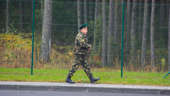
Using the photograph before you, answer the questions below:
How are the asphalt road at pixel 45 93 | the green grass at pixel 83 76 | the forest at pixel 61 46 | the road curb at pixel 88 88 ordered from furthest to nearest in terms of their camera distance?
1. the forest at pixel 61 46
2. the green grass at pixel 83 76
3. the road curb at pixel 88 88
4. the asphalt road at pixel 45 93

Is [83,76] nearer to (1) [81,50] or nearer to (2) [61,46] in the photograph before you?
(2) [61,46]

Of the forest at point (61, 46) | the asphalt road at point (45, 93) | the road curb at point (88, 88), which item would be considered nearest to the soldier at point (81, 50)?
the road curb at point (88, 88)

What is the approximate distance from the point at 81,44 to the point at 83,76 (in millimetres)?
1762

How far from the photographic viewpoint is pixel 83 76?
10977 mm

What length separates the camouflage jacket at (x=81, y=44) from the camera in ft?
31.3

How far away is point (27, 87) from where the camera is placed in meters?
9.18

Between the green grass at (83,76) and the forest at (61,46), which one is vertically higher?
the forest at (61,46)

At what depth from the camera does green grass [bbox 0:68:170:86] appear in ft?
33.0

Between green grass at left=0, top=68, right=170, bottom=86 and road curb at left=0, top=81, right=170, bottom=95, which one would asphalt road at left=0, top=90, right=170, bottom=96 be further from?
green grass at left=0, top=68, right=170, bottom=86

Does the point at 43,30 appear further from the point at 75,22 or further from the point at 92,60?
the point at 92,60

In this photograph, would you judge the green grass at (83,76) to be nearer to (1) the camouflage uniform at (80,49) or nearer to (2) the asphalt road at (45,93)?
(1) the camouflage uniform at (80,49)

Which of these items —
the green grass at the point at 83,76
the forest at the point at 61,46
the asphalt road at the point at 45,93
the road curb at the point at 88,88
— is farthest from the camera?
the forest at the point at 61,46

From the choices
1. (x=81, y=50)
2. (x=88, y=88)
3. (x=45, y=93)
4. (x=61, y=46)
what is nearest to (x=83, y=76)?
(x=61, y=46)

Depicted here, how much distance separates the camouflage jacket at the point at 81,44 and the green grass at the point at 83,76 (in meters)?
1.00
